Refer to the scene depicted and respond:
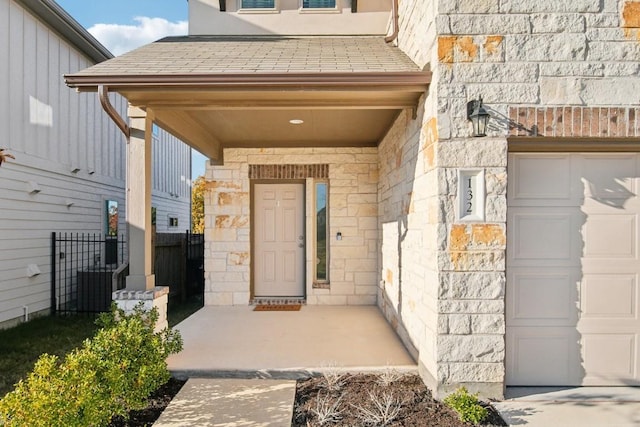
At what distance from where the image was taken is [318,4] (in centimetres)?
572

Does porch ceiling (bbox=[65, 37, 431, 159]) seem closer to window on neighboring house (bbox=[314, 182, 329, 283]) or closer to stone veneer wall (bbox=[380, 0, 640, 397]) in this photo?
stone veneer wall (bbox=[380, 0, 640, 397])

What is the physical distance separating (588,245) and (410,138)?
73.7 inches

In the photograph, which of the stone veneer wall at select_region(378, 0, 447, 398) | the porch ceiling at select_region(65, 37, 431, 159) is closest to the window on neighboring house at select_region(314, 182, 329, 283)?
the stone veneer wall at select_region(378, 0, 447, 398)

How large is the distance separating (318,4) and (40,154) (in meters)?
5.36

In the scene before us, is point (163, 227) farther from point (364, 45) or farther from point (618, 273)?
point (618, 273)

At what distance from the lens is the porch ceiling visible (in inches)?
129

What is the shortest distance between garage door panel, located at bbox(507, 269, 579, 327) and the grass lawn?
4.58m

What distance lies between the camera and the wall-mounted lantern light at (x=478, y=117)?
2814 millimetres

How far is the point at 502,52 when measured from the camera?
2.97 m

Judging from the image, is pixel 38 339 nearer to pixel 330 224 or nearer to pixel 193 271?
pixel 193 271

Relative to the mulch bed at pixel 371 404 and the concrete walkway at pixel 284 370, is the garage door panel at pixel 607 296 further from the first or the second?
the mulch bed at pixel 371 404

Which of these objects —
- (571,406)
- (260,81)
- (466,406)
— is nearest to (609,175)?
(571,406)

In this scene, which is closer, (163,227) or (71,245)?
(71,245)

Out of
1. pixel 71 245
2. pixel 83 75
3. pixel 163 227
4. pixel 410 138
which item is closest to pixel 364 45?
pixel 410 138
